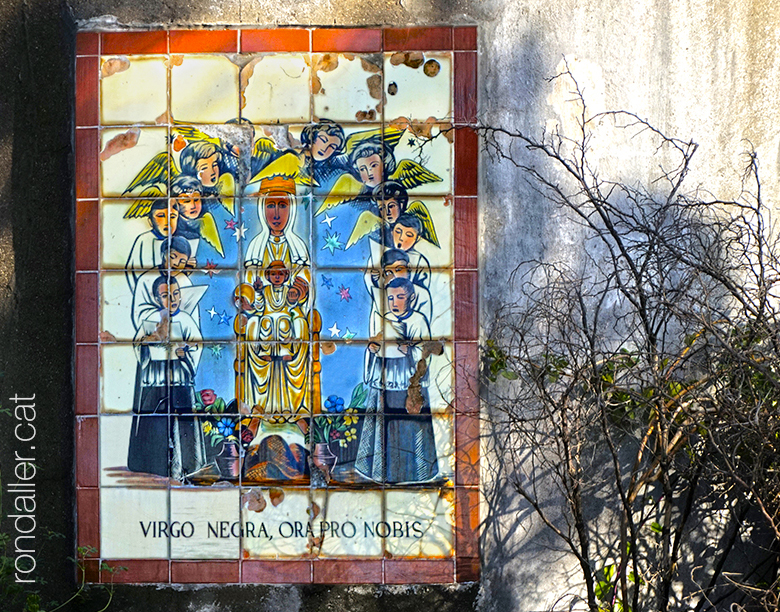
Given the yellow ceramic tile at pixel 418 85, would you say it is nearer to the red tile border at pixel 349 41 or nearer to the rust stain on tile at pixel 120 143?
the red tile border at pixel 349 41

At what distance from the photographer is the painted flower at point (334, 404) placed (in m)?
3.56

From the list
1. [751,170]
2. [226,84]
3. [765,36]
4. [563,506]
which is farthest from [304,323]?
[765,36]

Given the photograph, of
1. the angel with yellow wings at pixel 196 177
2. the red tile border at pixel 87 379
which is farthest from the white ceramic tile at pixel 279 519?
the angel with yellow wings at pixel 196 177

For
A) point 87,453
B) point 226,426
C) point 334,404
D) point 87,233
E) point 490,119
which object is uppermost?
point 490,119

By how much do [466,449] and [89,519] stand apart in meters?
2.14

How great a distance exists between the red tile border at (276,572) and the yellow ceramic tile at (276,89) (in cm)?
246

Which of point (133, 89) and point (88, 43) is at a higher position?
point (88, 43)

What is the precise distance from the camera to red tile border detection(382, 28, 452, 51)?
11.7 feet

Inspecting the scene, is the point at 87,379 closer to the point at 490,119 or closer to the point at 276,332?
the point at 276,332

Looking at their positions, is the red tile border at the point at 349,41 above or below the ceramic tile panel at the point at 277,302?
above

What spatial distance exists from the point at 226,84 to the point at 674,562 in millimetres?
3488

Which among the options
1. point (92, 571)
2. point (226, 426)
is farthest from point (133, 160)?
point (92, 571)

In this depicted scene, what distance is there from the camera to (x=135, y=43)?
3.59 meters

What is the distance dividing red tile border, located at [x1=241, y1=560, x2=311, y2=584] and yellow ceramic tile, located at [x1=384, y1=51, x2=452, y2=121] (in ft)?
8.32
